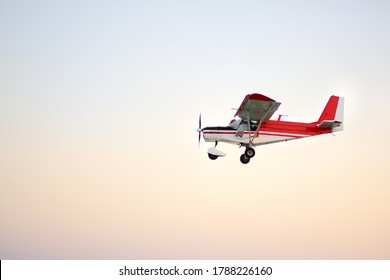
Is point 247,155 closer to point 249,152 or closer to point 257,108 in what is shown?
point 249,152

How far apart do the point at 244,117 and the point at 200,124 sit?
193 centimetres

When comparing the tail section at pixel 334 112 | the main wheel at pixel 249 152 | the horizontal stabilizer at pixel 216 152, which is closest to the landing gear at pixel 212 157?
the horizontal stabilizer at pixel 216 152

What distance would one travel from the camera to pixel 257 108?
23.0m

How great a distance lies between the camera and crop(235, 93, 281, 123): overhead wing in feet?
72.8

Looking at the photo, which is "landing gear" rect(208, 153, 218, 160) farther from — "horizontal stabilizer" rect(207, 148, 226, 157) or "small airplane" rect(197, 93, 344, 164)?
"horizontal stabilizer" rect(207, 148, 226, 157)

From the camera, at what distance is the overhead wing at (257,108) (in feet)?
72.8

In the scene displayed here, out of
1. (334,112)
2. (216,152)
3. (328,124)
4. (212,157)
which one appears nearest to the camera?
(216,152)

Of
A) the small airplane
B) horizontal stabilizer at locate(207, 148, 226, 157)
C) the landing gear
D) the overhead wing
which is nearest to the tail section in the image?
the small airplane

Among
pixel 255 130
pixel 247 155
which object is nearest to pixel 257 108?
pixel 255 130

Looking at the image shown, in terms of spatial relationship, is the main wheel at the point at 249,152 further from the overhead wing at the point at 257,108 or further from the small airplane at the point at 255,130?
the overhead wing at the point at 257,108

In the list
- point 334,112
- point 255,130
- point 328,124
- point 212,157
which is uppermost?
point 334,112
